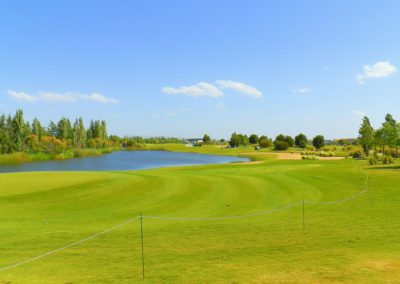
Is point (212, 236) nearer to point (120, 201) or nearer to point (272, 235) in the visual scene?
point (272, 235)

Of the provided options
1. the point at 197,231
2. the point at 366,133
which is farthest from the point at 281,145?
the point at 197,231

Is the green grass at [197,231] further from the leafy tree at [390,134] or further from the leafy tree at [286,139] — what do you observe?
the leafy tree at [286,139]

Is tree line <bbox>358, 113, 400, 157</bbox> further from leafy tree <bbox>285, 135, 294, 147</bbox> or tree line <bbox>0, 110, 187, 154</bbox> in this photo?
tree line <bbox>0, 110, 187, 154</bbox>

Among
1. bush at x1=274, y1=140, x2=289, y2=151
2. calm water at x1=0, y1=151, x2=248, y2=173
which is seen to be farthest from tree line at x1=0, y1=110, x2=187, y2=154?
bush at x1=274, y1=140, x2=289, y2=151

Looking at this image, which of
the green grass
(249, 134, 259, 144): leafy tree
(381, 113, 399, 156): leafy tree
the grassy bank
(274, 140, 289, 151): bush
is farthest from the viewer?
(249, 134, 259, 144): leafy tree

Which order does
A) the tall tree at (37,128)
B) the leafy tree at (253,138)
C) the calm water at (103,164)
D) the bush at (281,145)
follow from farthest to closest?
the leafy tree at (253,138) → the tall tree at (37,128) → the bush at (281,145) → the calm water at (103,164)

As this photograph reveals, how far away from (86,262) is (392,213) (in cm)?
1371

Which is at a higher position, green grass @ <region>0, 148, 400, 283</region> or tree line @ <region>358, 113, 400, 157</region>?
tree line @ <region>358, 113, 400, 157</region>

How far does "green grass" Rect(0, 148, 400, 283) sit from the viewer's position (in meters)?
7.96

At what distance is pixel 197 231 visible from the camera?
12.3 meters

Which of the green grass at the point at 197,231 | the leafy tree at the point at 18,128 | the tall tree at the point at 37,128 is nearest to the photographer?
the green grass at the point at 197,231

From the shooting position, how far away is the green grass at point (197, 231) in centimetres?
796

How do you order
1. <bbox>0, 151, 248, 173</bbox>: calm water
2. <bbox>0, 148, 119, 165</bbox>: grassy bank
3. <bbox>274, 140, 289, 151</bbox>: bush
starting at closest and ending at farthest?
<bbox>0, 151, 248, 173</bbox>: calm water < <bbox>0, 148, 119, 165</bbox>: grassy bank < <bbox>274, 140, 289, 151</bbox>: bush

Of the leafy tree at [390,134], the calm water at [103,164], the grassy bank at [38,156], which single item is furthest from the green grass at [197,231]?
the grassy bank at [38,156]
